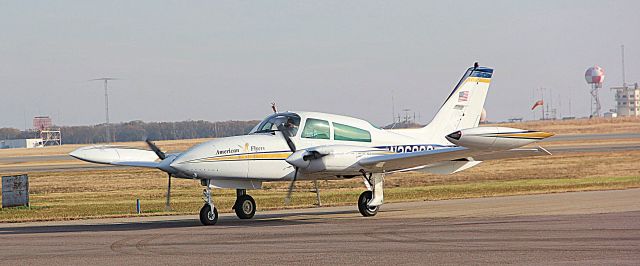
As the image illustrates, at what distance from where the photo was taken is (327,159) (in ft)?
74.8

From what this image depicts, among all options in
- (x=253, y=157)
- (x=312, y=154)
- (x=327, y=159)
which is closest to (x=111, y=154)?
(x=253, y=157)

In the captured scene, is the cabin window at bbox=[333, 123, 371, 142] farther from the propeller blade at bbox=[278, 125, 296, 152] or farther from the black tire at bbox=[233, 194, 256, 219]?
the black tire at bbox=[233, 194, 256, 219]

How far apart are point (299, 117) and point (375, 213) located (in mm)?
3433

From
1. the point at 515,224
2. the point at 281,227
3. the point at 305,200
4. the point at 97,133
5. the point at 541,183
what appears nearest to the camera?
the point at 515,224

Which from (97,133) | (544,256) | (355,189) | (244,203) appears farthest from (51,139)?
(544,256)

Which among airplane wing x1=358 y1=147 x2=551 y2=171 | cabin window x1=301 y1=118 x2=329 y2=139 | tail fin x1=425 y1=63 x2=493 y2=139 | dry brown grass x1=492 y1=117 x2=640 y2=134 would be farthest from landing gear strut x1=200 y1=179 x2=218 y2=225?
dry brown grass x1=492 y1=117 x2=640 y2=134

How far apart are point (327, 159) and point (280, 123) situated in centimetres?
184

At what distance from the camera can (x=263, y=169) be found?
23.2 metres

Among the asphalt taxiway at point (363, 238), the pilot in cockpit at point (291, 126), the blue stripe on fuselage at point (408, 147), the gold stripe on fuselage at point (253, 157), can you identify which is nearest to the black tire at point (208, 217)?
the asphalt taxiway at point (363, 238)

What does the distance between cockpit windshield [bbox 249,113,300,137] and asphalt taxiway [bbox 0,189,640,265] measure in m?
2.43

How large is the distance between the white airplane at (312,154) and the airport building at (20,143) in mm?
165589

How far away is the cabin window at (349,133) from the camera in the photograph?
24.2m

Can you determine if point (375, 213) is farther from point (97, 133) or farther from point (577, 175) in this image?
point (97, 133)

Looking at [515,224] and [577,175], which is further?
[577,175]
